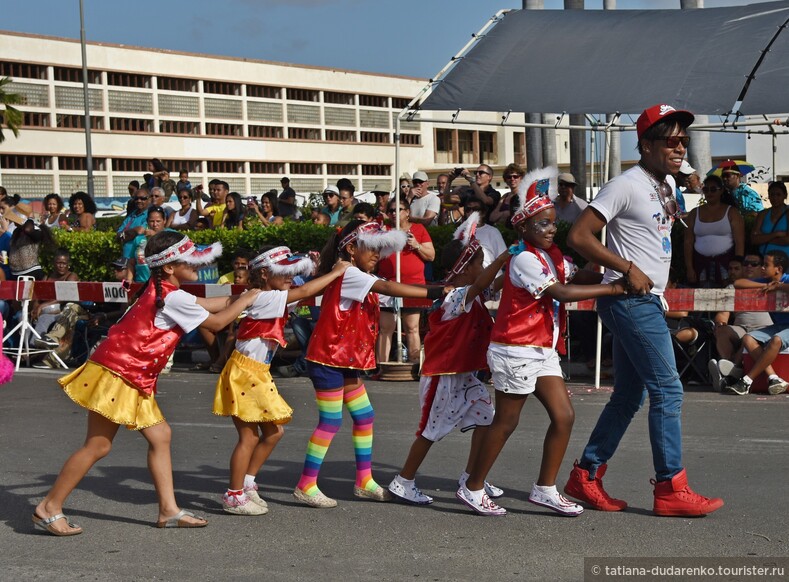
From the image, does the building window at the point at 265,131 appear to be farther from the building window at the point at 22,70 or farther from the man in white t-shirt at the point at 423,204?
the man in white t-shirt at the point at 423,204

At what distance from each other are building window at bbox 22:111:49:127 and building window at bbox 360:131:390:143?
2554 centimetres

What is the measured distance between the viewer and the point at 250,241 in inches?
616

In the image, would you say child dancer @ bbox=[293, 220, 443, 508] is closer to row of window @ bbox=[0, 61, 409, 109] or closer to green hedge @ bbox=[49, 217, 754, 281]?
green hedge @ bbox=[49, 217, 754, 281]

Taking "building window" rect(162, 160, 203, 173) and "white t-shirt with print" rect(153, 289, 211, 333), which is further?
"building window" rect(162, 160, 203, 173)

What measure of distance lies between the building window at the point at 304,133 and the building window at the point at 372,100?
4.03m

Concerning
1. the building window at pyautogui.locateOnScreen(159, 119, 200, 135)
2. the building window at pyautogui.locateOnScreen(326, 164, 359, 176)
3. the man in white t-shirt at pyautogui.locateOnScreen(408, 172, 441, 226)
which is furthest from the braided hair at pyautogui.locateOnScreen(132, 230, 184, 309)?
the building window at pyautogui.locateOnScreen(326, 164, 359, 176)

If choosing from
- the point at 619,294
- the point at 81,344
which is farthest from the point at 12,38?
the point at 619,294

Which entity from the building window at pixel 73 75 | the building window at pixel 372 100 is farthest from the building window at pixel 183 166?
the building window at pixel 372 100

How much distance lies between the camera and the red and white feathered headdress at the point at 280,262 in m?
6.73

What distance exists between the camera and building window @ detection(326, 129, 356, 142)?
86812mm

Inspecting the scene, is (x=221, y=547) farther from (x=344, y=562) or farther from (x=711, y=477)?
(x=711, y=477)

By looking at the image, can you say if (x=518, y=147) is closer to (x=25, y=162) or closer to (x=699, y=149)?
(x=25, y=162)

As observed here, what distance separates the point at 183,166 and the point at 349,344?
72.4 metres

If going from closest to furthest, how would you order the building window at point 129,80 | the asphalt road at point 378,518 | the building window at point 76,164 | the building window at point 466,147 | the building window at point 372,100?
the asphalt road at point 378,518 < the building window at point 76,164 < the building window at point 129,80 < the building window at point 372,100 < the building window at point 466,147
